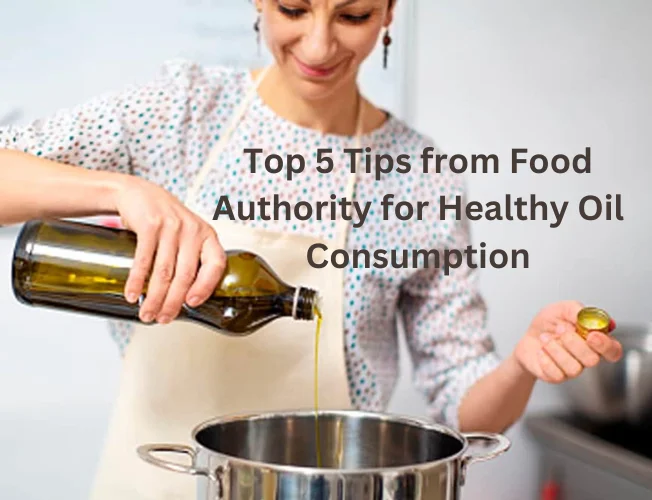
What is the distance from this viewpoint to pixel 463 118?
219 cm

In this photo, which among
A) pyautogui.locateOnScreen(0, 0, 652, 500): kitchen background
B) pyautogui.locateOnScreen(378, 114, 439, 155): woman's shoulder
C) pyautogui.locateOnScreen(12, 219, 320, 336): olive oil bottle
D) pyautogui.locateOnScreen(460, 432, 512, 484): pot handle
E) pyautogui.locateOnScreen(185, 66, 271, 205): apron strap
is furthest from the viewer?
pyautogui.locateOnScreen(0, 0, 652, 500): kitchen background

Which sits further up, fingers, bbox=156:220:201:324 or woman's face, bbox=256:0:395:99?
woman's face, bbox=256:0:395:99

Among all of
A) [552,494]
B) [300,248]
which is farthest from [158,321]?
[552,494]

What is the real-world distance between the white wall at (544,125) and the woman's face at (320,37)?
0.95 metres

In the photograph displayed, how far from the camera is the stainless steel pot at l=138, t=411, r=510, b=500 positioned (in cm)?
76

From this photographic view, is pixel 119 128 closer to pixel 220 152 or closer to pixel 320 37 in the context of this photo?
pixel 220 152

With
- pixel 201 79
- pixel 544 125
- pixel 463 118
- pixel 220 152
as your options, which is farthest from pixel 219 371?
pixel 544 125

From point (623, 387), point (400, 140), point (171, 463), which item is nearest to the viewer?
point (171, 463)

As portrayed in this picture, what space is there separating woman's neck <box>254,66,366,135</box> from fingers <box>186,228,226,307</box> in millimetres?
440

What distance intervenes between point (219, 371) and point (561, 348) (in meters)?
0.48

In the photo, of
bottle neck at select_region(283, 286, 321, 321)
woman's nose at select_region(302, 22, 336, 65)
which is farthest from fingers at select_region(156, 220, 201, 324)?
woman's nose at select_region(302, 22, 336, 65)

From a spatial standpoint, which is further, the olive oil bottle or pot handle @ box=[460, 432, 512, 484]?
the olive oil bottle

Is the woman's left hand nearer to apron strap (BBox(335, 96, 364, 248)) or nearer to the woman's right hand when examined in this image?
apron strap (BBox(335, 96, 364, 248))

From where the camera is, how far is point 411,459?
96cm
